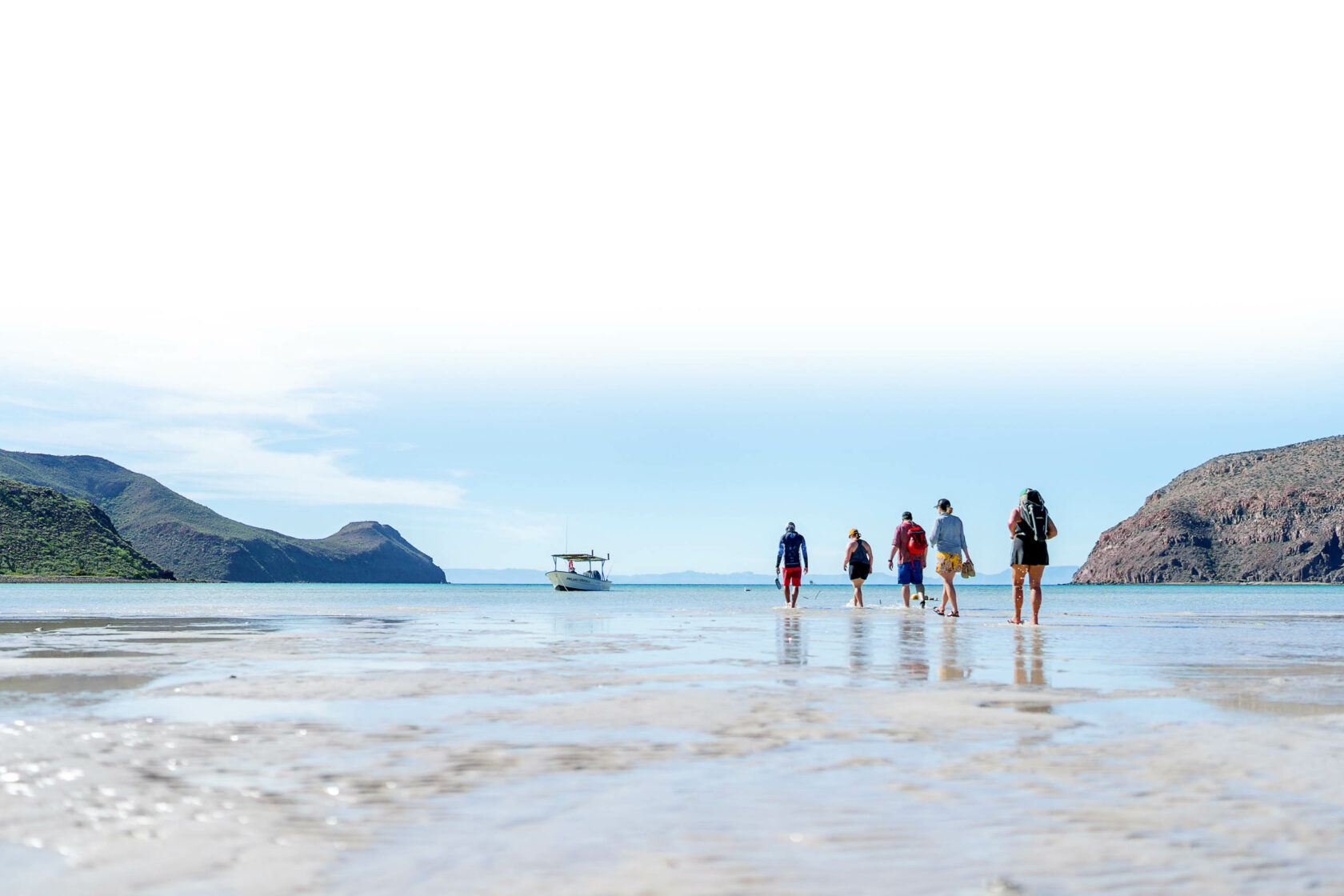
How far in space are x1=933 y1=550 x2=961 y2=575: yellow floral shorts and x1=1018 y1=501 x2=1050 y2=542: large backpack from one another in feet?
12.4

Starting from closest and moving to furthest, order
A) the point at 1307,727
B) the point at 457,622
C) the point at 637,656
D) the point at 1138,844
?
the point at 1138,844 → the point at 1307,727 → the point at 637,656 → the point at 457,622

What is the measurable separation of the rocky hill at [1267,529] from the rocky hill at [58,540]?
177835mm

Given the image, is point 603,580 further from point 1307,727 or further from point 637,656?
point 1307,727

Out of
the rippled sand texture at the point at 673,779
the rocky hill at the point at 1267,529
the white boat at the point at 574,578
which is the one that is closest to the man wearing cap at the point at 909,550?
the rippled sand texture at the point at 673,779

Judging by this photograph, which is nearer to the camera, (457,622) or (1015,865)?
(1015,865)

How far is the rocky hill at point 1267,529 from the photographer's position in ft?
585

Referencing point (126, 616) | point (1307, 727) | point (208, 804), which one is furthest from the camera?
point (126, 616)

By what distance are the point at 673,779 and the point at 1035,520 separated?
14010 millimetres

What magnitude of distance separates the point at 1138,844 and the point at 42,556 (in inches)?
6782

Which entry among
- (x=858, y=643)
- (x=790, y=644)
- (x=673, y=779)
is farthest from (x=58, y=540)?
(x=673, y=779)

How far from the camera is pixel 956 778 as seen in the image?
14.4 ft

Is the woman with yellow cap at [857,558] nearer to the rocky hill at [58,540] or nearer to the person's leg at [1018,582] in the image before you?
the person's leg at [1018,582]

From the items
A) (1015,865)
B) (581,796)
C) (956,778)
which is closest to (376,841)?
(581,796)

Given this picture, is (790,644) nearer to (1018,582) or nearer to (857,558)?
(1018,582)
